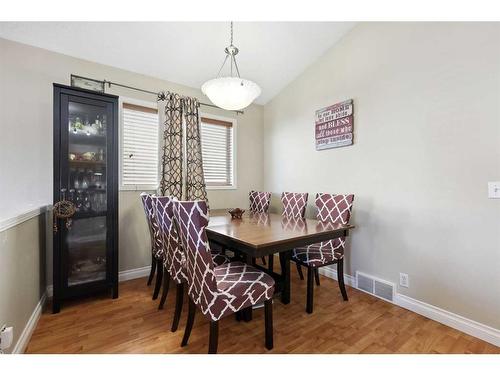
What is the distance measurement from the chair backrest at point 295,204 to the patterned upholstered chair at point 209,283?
4.26 feet

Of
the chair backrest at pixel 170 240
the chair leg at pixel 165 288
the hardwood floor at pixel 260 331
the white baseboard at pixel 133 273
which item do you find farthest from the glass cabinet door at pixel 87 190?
the chair backrest at pixel 170 240

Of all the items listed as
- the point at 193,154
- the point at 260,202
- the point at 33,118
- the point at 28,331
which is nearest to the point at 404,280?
the point at 260,202

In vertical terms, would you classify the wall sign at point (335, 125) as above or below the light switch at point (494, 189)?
above

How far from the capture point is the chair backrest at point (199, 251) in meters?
1.28

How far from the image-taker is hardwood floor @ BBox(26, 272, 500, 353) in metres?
1.63

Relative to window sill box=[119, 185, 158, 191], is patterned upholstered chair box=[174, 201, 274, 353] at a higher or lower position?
lower

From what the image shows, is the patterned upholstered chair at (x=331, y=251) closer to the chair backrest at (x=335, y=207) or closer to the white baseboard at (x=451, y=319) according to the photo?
the chair backrest at (x=335, y=207)

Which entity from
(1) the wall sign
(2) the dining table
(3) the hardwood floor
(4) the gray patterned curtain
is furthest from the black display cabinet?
(1) the wall sign

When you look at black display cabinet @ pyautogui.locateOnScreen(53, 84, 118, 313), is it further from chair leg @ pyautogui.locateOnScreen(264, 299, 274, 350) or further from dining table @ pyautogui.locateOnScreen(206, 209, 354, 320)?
chair leg @ pyautogui.locateOnScreen(264, 299, 274, 350)

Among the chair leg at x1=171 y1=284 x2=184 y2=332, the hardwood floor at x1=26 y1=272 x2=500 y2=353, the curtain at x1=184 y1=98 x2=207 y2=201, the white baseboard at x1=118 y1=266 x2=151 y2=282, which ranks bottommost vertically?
the hardwood floor at x1=26 y1=272 x2=500 y2=353

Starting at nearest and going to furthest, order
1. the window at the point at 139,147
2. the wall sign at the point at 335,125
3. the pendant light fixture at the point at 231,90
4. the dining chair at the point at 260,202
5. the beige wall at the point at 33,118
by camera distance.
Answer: the pendant light fixture at the point at 231,90, the beige wall at the point at 33,118, the wall sign at the point at 335,125, the window at the point at 139,147, the dining chair at the point at 260,202

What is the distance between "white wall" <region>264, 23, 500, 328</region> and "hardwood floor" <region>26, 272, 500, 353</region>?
34 cm

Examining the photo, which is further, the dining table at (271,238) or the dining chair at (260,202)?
the dining chair at (260,202)

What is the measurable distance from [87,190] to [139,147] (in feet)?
2.67
